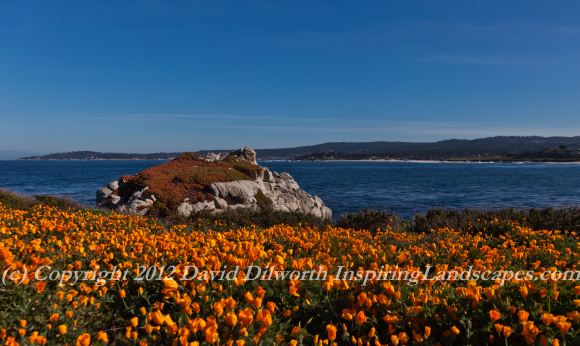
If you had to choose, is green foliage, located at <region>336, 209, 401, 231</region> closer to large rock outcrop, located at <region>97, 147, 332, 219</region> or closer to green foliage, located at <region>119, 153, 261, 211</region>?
large rock outcrop, located at <region>97, 147, 332, 219</region>

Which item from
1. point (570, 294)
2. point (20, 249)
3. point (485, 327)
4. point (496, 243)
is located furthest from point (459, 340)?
point (496, 243)

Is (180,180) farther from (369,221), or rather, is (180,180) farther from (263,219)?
(369,221)

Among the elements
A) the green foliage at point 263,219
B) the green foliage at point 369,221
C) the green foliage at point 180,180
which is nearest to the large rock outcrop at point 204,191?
the green foliage at point 180,180

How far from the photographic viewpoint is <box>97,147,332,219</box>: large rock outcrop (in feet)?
64.1

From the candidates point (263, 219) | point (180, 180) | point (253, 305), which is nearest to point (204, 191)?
point (180, 180)

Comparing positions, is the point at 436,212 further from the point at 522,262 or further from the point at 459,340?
the point at 459,340

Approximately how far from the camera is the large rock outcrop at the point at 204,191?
769 inches

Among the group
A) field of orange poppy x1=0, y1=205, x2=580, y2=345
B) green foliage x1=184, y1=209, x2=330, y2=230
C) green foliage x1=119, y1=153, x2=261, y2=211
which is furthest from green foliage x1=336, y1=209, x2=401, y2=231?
field of orange poppy x1=0, y1=205, x2=580, y2=345

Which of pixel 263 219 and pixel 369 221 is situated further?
pixel 263 219

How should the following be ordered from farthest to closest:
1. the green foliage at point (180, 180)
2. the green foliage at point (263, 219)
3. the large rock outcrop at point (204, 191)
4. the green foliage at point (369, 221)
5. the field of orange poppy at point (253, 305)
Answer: the green foliage at point (180, 180), the large rock outcrop at point (204, 191), the green foliage at point (369, 221), the green foliage at point (263, 219), the field of orange poppy at point (253, 305)

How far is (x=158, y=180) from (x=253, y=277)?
1895cm

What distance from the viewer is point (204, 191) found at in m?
21.5

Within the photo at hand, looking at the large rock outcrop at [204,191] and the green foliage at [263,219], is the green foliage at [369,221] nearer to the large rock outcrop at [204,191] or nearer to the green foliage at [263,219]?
the green foliage at [263,219]

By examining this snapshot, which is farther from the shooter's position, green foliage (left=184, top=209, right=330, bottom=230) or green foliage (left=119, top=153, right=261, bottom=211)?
green foliage (left=119, top=153, right=261, bottom=211)
